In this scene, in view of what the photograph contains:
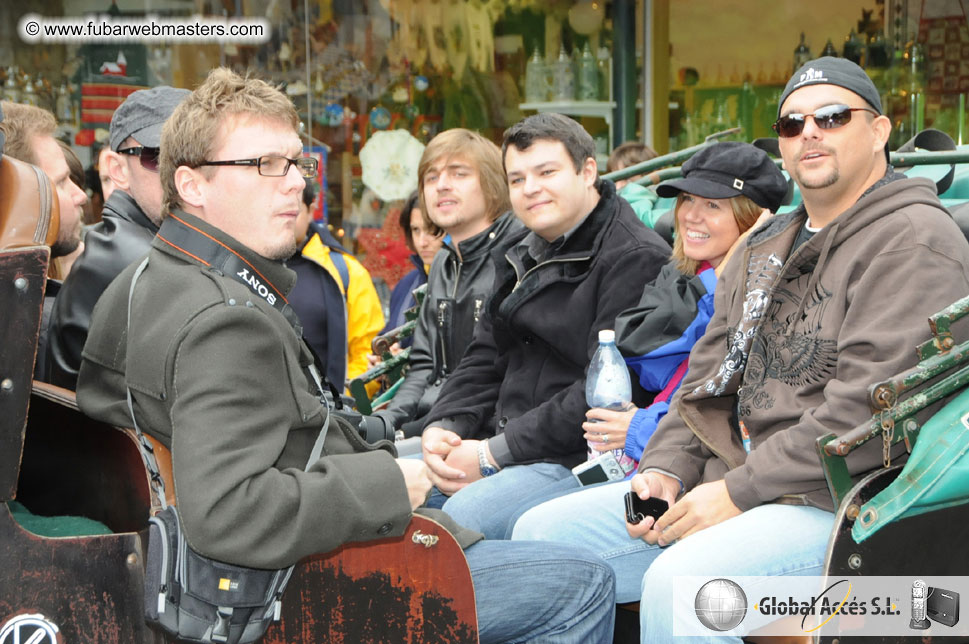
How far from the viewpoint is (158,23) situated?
8703 mm

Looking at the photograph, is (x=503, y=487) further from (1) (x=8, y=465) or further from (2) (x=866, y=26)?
(2) (x=866, y=26)

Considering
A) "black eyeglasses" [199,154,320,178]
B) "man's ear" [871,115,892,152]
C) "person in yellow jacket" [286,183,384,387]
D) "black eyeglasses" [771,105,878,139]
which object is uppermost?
"black eyeglasses" [771,105,878,139]

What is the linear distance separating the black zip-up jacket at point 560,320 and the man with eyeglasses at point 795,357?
0.53 metres

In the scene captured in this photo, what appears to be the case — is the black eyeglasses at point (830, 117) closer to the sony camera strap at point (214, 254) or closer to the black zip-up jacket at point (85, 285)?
the sony camera strap at point (214, 254)

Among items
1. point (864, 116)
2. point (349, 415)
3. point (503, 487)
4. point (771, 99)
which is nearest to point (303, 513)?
point (349, 415)

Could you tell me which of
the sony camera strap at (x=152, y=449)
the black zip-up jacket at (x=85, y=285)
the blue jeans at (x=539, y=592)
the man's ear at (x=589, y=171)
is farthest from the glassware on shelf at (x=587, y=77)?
the sony camera strap at (x=152, y=449)

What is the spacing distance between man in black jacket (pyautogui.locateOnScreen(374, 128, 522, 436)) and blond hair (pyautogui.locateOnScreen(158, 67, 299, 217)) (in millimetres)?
2298

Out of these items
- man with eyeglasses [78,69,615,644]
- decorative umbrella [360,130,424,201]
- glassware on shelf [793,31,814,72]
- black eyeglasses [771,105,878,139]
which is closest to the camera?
man with eyeglasses [78,69,615,644]

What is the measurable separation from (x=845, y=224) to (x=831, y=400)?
51 centimetres

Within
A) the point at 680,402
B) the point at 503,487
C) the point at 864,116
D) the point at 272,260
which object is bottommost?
the point at 503,487

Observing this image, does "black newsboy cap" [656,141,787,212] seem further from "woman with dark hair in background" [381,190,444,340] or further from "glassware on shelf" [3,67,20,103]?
"glassware on shelf" [3,67,20,103]

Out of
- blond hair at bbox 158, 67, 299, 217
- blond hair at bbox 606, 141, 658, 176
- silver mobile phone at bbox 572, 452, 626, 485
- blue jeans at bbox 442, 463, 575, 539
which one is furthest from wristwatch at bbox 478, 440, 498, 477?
blond hair at bbox 606, 141, 658, 176

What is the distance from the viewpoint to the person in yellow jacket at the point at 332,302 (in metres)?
5.40

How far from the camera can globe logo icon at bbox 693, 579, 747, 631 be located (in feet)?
8.51
